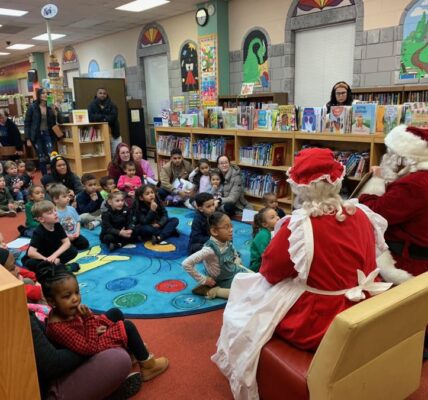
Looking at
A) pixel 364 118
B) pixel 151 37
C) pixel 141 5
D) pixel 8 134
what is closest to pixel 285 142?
pixel 364 118

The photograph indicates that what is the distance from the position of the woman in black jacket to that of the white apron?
6329 mm

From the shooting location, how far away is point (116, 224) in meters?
4.24

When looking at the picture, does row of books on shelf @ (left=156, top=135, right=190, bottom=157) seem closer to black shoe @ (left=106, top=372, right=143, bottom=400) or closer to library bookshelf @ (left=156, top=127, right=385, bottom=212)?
library bookshelf @ (left=156, top=127, right=385, bottom=212)

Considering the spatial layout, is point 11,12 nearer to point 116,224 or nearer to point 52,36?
point 52,36

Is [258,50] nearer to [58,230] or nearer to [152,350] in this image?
[58,230]

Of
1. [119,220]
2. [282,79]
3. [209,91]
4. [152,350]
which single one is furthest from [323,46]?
[152,350]

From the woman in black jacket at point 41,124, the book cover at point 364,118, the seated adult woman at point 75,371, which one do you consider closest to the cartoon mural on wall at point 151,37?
the woman in black jacket at point 41,124

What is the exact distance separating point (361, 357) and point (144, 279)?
85.1 inches

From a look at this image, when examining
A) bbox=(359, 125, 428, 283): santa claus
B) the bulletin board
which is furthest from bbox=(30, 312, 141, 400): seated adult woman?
the bulletin board

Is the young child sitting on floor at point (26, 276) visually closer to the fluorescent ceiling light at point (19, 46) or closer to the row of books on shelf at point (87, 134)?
the row of books on shelf at point (87, 134)

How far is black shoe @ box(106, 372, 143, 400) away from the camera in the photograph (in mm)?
2006

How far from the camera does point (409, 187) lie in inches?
84.2

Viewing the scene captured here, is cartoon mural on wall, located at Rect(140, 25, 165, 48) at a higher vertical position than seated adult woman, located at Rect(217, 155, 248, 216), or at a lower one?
higher

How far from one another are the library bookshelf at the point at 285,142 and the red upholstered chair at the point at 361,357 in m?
2.42
